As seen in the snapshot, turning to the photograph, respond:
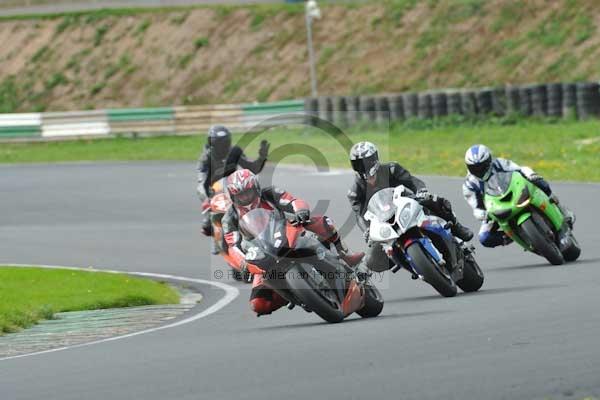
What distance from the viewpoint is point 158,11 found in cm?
5609

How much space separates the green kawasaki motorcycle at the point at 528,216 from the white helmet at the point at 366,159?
179 cm

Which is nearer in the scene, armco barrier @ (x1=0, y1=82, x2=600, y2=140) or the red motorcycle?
the red motorcycle

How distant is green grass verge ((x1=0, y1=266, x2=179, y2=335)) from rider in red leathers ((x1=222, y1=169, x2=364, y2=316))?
2.23 metres

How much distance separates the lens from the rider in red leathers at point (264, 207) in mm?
11625

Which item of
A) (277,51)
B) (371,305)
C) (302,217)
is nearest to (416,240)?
(371,305)

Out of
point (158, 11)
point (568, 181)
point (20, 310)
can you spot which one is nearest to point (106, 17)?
point (158, 11)

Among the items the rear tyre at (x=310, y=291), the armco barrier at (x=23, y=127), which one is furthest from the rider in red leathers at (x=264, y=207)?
the armco barrier at (x=23, y=127)

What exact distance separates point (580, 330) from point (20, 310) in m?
5.94

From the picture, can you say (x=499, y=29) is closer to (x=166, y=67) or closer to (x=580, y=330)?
(x=166, y=67)

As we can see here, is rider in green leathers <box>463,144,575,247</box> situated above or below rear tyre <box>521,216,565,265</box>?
above

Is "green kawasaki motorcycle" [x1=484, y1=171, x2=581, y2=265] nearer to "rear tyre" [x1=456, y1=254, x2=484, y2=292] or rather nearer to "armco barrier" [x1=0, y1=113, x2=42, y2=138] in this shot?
"rear tyre" [x1=456, y1=254, x2=484, y2=292]

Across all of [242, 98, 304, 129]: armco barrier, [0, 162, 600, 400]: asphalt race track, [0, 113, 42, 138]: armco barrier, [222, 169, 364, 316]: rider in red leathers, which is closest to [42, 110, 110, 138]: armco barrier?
[0, 113, 42, 138]: armco barrier

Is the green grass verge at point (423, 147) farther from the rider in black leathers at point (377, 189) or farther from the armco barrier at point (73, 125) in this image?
the rider in black leathers at point (377, 189)

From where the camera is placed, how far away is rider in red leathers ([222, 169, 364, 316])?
11625 mm
